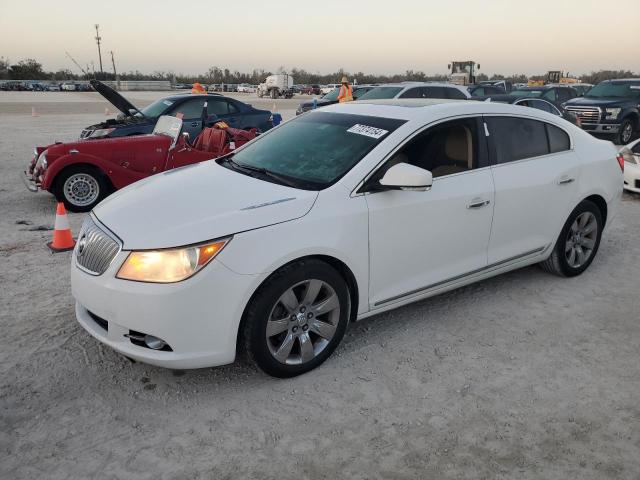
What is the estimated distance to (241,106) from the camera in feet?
40.3

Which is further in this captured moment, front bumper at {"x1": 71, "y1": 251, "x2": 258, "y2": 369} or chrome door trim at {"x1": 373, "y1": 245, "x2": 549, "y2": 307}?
chrome door trim at {"x1": 373, "y1": 245, "x2": 549, "y2": 307}

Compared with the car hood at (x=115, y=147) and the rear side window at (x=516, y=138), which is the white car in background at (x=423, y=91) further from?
the rear side window at (x=516, y=138)

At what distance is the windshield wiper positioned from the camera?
Result: 357cm

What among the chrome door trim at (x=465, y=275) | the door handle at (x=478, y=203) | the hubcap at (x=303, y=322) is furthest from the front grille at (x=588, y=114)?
the hubcap at (x=303, y=322)

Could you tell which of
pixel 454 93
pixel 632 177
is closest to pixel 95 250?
pixel 632 177

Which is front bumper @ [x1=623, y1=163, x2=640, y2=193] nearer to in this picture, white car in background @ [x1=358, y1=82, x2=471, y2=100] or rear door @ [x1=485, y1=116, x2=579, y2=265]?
rear door @ [x1=485, y1=116, x2=579, y2=265]

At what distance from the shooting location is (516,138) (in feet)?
14.4

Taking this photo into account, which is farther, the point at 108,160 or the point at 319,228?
the point at 108,160

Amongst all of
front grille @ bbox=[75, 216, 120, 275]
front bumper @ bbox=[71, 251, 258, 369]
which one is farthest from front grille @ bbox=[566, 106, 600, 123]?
front grille @ bbox=[75, 216, 120, 275]

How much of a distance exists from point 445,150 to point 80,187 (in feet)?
18.1

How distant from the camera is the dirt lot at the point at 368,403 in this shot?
2652 mm

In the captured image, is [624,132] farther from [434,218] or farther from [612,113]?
[434,218]

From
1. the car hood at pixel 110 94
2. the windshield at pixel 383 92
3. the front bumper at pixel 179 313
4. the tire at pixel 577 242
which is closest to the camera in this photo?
the front bumper at pixel 179 313

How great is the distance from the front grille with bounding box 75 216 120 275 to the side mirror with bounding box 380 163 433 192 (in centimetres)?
170
